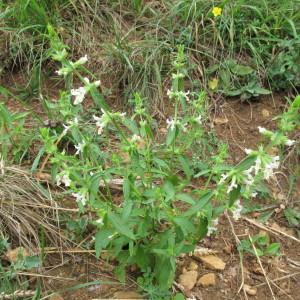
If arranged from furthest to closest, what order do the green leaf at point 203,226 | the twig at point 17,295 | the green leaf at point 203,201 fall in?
the twig at point 17,295 → the green leaf at point 203,226 → the green leaf at point 203,201

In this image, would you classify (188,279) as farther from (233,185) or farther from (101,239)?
(233,185)

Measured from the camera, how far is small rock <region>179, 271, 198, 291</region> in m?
1.92

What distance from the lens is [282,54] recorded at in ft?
8.92

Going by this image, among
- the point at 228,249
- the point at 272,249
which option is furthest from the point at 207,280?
the point at 272,249

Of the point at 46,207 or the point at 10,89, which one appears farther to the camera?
the point at 10,89

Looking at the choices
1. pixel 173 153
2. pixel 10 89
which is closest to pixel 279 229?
pixel 173 153

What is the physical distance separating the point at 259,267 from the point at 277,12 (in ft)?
4.61

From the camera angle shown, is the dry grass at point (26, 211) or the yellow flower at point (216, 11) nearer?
the dry grass at point (26, 211)

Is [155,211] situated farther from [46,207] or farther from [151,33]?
[151,33]

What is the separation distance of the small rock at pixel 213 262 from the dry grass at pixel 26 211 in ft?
1.73

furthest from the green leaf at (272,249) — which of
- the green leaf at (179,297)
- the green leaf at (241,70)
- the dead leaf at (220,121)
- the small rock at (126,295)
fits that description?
the green leaf at (241,70)

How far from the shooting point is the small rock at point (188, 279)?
192 cm

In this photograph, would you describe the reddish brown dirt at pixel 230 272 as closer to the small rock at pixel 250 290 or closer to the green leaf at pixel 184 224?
the small rock at pixel 250 290

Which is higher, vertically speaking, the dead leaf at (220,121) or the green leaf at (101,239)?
the green leaf at (101,239)
